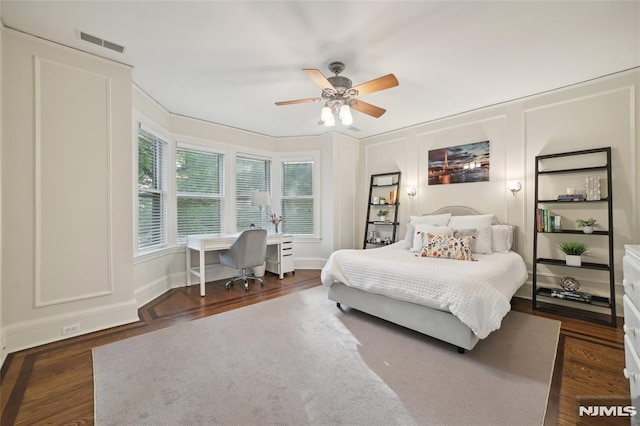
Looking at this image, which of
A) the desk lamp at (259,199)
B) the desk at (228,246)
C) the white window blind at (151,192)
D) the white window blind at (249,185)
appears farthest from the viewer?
the white window blind at (249,185)

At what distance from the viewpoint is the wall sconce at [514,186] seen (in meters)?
3.60

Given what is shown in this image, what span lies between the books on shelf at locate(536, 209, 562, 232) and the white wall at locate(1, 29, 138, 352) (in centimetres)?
473

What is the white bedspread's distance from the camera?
204cm

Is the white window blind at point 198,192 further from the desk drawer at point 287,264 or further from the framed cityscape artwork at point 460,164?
the framed cityscape artwork at point 460,164

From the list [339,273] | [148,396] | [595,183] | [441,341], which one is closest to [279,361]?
[148,396]

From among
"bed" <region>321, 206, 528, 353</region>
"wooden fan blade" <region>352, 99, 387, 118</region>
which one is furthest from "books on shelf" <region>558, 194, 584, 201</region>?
"wooden fan blade" <region>352, 99, 387, 118</region>

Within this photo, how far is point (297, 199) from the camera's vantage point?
546 centimetres

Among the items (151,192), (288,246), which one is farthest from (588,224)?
(151,192)

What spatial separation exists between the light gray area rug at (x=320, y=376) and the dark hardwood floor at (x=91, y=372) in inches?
3.3

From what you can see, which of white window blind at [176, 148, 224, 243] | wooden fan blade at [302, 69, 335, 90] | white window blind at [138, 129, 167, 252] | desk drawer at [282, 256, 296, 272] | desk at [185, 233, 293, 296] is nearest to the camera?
wooden fan blade at [302, 69, 335, 90]

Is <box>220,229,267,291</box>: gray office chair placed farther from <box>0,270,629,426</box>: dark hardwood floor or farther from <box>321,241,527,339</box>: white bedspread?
<box>321,241,527,339</box>: white bedspread

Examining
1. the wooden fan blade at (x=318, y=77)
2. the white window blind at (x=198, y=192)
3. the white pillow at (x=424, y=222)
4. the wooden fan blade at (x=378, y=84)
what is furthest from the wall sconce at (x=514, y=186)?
the white window blind at (x=198, y=192)

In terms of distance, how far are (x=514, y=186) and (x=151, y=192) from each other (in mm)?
4926

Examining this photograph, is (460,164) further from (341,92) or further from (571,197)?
(341,92)
